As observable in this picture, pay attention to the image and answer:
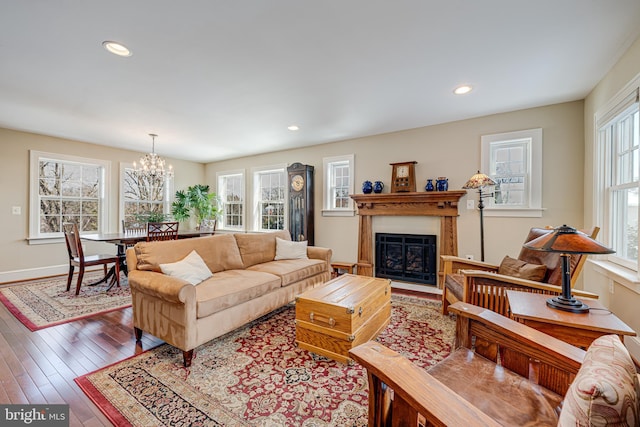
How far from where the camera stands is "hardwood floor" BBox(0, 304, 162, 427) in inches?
65.5

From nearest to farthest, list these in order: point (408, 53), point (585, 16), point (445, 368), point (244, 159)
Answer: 1. point (445, 368)
2. point (585, 16)
3. point (408, 53)
4. point (244, 159)

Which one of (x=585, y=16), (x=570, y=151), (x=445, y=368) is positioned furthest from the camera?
(x=570, y=151)

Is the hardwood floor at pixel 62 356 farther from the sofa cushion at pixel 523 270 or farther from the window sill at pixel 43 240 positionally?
the sofa cushion at pixel 523 270

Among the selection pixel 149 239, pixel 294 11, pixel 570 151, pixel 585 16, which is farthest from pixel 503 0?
pixel 149 239

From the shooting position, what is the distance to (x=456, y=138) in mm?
3838

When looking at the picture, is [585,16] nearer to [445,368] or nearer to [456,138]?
[456,138]

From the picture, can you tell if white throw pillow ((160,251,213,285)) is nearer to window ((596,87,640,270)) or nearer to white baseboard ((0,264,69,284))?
window ((596,87,640,270))

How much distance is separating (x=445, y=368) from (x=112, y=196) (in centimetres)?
642

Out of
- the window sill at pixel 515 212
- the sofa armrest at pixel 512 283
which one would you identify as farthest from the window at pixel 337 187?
the sofa armrest at pixel 512 283

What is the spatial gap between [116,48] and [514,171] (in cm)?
449

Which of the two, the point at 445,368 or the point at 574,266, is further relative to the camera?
the point at 574,266

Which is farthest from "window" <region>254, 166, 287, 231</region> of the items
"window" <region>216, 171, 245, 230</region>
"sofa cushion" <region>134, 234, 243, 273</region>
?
"sofa cushion" <region>134, 234, 243, 273</region>

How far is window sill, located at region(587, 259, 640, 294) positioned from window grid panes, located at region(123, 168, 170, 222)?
6896 millimetres

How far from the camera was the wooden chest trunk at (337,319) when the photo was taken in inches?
79.6
